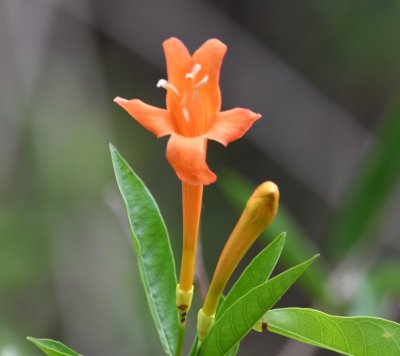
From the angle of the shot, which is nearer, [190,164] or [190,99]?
[190,164]

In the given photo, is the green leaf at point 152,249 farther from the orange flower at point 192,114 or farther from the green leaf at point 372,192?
the green leaf at point 372,192

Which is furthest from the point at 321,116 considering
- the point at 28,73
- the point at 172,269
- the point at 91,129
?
the point at 172,269

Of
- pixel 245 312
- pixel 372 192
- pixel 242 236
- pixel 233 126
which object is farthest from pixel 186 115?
pixel 372 192

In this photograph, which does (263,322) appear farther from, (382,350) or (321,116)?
(321,116)

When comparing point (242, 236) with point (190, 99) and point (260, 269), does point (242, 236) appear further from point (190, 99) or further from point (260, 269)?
point (190, 99)

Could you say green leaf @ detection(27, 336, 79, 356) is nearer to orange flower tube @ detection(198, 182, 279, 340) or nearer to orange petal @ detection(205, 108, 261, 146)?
orange flower tube @ detection(198, 182, 279, 340)

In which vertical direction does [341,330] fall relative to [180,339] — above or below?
above

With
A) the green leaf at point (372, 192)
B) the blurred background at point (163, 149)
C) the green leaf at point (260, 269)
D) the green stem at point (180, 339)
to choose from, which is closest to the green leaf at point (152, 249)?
the green stem at point (180, 339)
